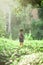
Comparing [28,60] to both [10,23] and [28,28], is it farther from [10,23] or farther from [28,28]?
[10,23]

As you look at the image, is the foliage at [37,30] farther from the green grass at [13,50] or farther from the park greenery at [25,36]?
the green grass at [13,50]

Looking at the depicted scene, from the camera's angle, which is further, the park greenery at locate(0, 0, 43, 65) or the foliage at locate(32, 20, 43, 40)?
the foliage at locate(32, 20, 43, 40)

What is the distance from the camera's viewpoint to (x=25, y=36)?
17.5 metres

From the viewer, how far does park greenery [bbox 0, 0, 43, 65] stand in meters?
9.55

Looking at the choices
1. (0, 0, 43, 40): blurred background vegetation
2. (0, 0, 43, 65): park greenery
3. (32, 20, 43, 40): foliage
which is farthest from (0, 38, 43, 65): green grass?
(32, 20, 43, 40): foliage

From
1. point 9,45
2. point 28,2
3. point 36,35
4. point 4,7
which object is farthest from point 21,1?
point 4,7

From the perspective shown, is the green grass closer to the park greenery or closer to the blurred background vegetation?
the park greenery

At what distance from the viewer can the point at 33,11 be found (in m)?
25.1

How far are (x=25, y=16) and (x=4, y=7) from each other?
204 centimetres

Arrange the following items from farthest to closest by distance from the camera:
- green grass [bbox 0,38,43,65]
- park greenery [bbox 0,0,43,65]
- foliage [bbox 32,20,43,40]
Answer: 1. foliage [bbox 32,20,43,40]
2. green grass [bbox 0,38,43,65]
3. park greenery [bbox 0,0,43,65]

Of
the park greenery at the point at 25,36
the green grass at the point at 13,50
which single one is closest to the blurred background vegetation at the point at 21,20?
the park greenery at the point at 25,36

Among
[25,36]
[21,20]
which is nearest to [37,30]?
[25,36]

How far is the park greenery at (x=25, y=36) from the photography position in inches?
376

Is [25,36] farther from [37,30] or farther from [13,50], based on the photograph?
[13,50]
